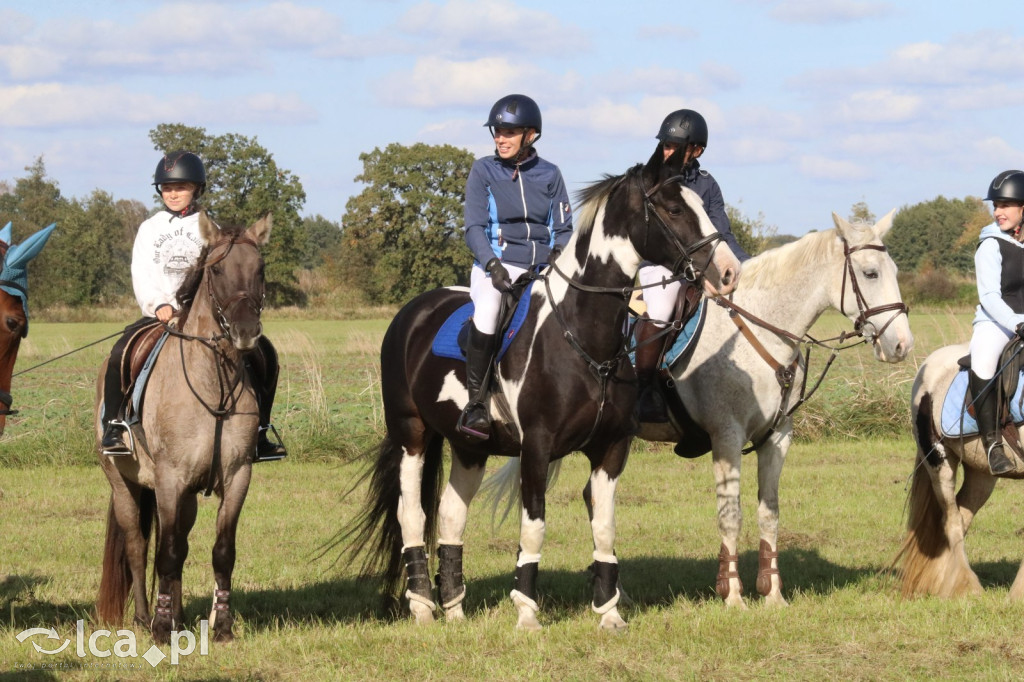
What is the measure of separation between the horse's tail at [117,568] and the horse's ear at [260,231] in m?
1.97

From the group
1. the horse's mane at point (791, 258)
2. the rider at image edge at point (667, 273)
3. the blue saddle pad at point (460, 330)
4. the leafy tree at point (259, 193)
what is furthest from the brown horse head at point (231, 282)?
the leafy tree at point (259, 193)

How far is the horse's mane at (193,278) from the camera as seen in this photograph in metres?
6.41

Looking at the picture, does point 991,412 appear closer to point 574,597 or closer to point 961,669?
point 961,669

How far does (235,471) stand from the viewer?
21.2ft

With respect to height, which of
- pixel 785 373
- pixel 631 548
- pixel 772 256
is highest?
pixel 772 256

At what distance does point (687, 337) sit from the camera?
7816 mm

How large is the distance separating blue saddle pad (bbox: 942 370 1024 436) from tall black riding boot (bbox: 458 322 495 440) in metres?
3.46

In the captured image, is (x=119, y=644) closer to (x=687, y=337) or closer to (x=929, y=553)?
(x=687, y=337)

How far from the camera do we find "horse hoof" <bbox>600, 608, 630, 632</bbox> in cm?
656

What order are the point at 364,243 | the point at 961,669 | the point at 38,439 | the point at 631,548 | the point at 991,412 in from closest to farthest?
the point at 961,669, the point at 991,412, the point at 631,548, the point at 38,439, the point at 364,243

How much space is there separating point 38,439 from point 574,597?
378 inches

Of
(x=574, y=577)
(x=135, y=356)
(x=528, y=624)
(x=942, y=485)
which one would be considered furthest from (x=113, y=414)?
(x=942, y=485)

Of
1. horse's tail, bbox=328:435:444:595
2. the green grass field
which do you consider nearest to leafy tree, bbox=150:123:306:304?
the green grass field

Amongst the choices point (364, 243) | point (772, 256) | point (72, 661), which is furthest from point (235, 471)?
point (364, 243)
